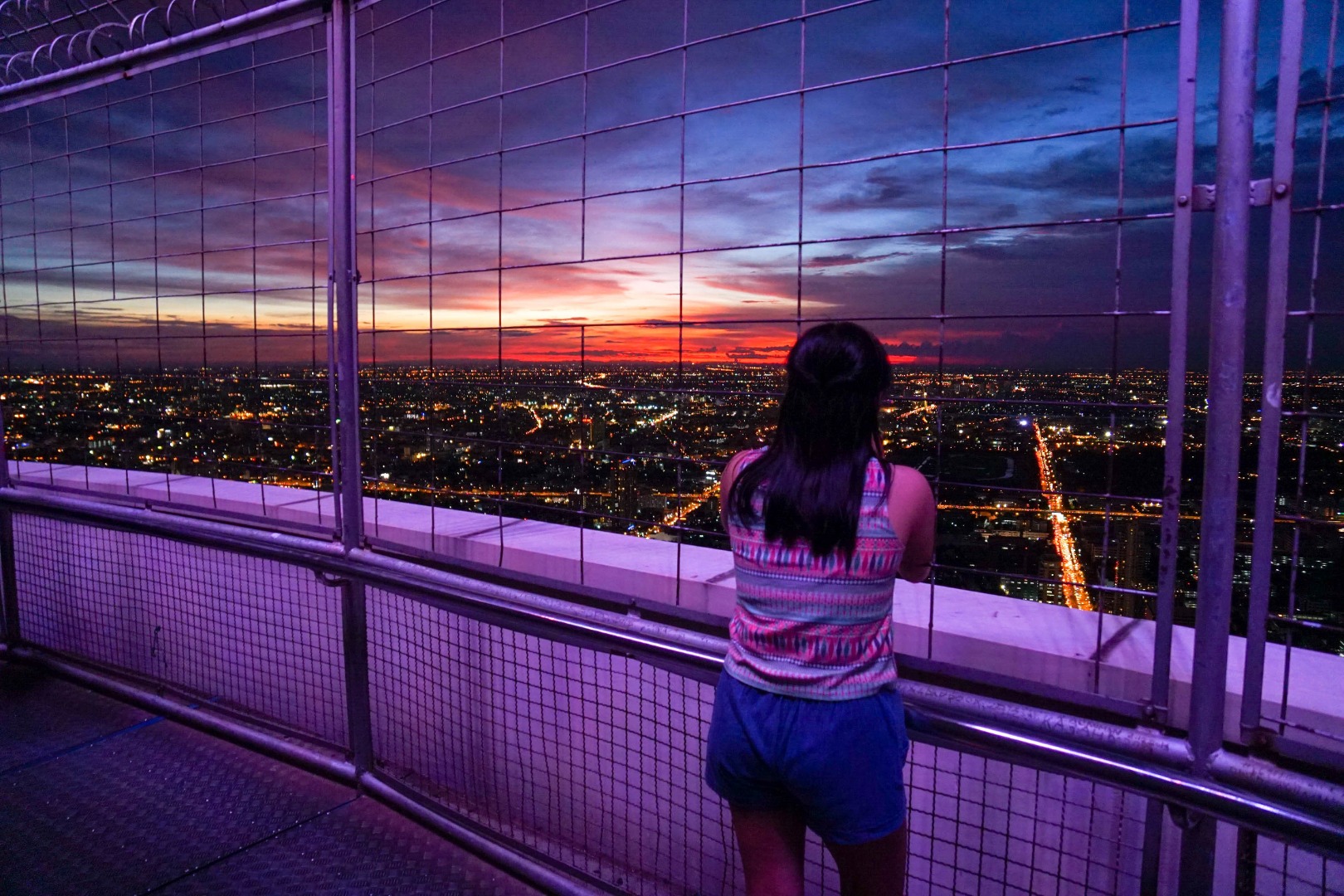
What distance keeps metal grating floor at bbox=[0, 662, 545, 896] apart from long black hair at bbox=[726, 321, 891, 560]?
5.61ft

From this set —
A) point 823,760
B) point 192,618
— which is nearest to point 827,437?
point 823,760

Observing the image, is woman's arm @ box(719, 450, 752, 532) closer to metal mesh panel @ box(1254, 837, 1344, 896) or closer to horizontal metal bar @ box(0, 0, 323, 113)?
metal mesh panel @ box(1254, 837, 1344, 896)

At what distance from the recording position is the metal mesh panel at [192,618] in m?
3.09

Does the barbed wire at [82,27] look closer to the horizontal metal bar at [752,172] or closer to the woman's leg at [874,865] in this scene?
the horizontal metal bar at [752,172]

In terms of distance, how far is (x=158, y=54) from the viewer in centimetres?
309

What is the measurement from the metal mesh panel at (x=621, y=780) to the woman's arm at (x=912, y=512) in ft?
1.94

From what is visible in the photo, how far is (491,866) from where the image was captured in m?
2.45

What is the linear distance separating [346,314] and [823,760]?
2.16 meters

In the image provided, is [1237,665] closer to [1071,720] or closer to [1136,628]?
[1136,628]

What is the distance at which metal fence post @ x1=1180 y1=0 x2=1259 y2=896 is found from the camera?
1271 mm

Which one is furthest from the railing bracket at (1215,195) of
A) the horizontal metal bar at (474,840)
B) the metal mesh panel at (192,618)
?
the metal mesh panel at (192,618)

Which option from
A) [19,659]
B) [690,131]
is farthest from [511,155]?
[19,659]

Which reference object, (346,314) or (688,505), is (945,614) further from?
(346,314)

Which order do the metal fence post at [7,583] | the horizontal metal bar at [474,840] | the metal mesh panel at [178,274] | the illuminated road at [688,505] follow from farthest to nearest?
the metal fence post at [7,583] → the metal mesh panel at [178,274] → the horizontal metal bar at [474,840] → the illuminated road at [688,505]
